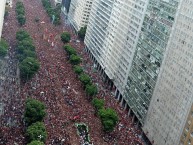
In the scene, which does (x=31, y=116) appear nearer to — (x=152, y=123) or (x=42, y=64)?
(x=152, y=123)

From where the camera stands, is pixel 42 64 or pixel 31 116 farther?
pixel 42 64

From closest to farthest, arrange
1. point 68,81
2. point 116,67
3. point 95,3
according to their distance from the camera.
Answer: point 68,81 → point 116,67 → point 95,3

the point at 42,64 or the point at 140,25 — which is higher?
the point at 140,25

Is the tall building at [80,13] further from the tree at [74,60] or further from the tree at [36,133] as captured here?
the tree at [36,133]

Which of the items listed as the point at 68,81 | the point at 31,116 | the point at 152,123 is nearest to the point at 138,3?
the point at 68,81

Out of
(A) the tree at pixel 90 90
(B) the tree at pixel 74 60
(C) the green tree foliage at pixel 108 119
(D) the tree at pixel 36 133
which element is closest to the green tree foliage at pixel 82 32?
(B) the tree at pixel 74 60

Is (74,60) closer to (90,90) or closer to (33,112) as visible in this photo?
(90,90)
